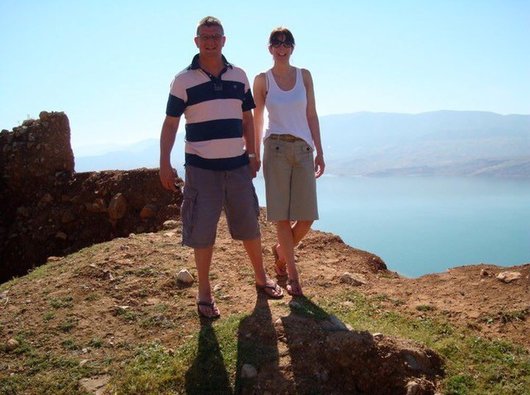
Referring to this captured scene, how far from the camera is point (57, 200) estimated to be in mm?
10406

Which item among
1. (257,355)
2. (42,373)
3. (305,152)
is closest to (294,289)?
(257,355)

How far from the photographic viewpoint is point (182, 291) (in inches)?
197

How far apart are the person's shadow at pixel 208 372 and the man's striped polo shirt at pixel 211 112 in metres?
1.52

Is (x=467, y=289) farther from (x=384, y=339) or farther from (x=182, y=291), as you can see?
(x=182, y=291)

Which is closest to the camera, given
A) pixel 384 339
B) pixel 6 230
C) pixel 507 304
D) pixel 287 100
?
pixel 384 339

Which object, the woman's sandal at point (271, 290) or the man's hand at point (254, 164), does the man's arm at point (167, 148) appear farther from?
the woman's sandal at point (271, 290)

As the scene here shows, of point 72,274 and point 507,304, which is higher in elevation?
point 72,274

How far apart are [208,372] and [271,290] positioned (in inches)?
51.2

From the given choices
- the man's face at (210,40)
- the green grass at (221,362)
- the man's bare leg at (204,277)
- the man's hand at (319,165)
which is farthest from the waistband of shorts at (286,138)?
the green grass at (221,362)

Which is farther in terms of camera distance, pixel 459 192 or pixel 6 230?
pixel 459 192

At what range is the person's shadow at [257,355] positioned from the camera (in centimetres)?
337

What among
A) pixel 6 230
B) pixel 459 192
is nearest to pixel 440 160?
pixel 459 192

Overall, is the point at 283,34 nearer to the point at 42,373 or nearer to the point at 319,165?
the point at 319,165

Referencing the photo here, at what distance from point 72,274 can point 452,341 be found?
166 inches
